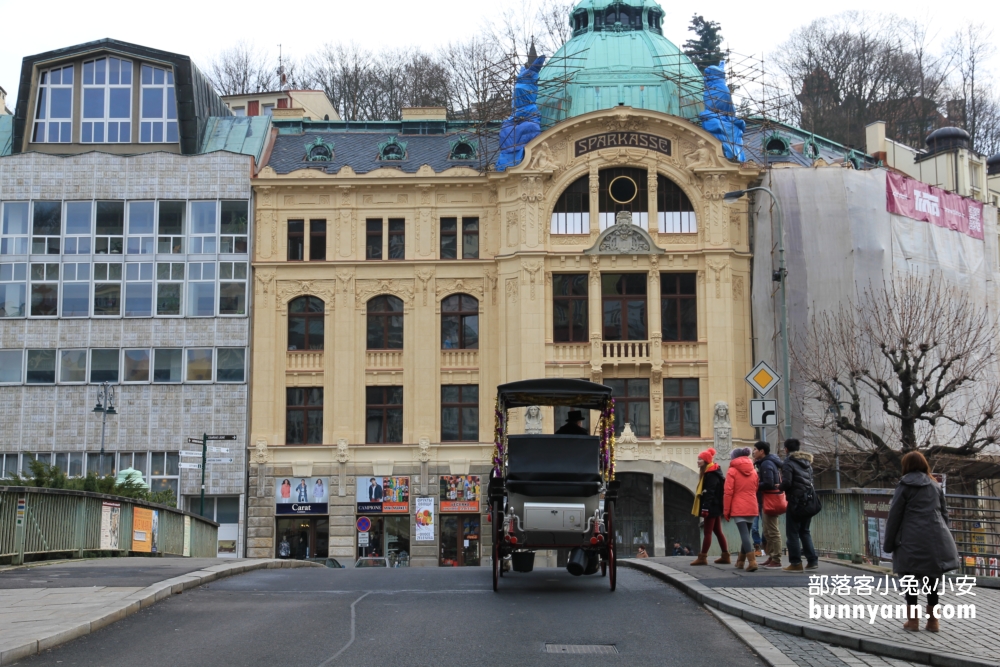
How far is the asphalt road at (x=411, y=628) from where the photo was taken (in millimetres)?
12211

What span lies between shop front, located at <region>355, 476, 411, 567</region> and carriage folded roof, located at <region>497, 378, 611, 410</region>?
2834 cm

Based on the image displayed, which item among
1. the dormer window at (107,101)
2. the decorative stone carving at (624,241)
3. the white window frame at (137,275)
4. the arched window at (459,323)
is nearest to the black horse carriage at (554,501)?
the decorative stone carving at (624,241)

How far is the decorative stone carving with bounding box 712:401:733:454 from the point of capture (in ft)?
154

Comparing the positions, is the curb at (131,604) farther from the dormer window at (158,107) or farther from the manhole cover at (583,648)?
the dormer window at (158,107)

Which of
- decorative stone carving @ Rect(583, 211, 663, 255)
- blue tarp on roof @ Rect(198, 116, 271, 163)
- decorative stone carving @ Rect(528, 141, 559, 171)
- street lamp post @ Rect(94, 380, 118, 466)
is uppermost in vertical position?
blue tarp on roof @ Rect(198, 116, 271, 163)

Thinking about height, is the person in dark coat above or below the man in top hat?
below

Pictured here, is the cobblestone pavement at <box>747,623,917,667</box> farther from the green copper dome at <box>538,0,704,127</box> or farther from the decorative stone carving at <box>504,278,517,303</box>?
the green copper dome at <box>538,0,704,127</box>

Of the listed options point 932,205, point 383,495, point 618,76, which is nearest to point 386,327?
point 383,495

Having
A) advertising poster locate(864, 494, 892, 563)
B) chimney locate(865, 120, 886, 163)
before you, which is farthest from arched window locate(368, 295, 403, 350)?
advertising poster locate(864, 494, 892, 563)

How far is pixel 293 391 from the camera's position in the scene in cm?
4981

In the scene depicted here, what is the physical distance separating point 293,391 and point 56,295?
9971 millimetres

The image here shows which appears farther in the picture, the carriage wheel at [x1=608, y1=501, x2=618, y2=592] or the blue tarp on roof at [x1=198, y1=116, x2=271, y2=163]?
the blue tarp on roof at [x1=198, y1=116, x2=271, y2=163]

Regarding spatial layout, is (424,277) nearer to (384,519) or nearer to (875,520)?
(384,519)

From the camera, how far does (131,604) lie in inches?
603
